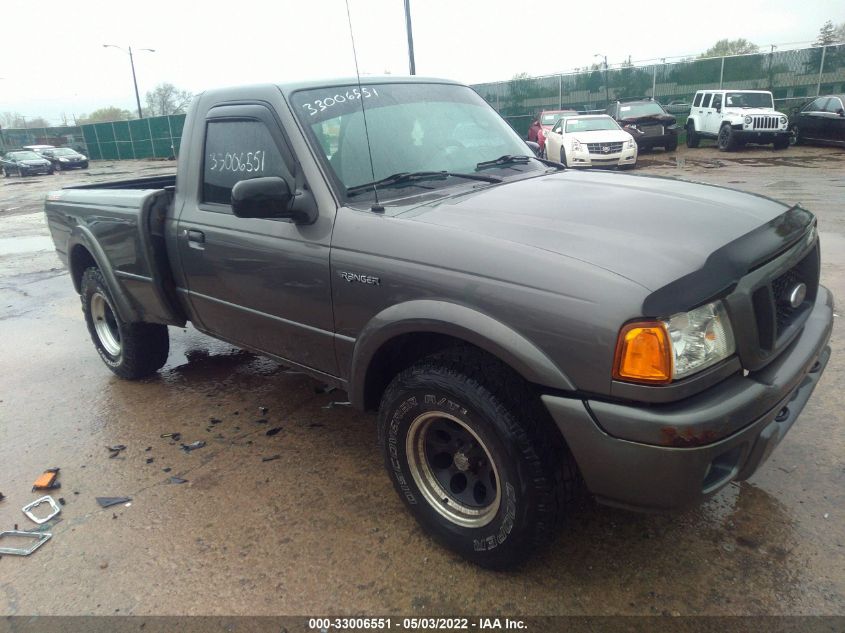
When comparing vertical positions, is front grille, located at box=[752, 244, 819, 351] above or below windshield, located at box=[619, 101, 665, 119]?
below

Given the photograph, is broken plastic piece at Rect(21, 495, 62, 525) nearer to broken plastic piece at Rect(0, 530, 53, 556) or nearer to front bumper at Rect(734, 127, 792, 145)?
broken plastic piece at Rect(0, 530, 53, 556)

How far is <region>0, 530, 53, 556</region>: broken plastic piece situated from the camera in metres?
2.74

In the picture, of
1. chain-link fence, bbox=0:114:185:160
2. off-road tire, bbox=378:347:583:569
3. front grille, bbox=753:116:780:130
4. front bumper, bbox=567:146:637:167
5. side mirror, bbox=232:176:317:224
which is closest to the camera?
off-road tire, bbox=378:347:583:569

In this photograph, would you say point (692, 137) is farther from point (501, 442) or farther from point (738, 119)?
point (501, 442)

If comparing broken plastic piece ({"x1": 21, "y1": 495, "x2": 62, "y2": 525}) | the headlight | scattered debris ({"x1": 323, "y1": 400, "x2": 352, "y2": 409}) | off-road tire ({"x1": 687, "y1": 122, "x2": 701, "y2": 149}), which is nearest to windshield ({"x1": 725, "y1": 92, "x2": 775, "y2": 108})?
off-road tire ({"x1": 687, "y1": 122, "x2": 701, "y2": 149})

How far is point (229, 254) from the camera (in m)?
3.17

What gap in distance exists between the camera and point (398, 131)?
307cm

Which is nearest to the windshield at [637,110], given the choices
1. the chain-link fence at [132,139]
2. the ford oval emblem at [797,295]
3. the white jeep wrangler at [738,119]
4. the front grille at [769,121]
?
the white jeep wrangler at [738,119]

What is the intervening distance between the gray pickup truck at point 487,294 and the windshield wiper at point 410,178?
0.01m

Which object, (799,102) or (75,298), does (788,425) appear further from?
(799,102)

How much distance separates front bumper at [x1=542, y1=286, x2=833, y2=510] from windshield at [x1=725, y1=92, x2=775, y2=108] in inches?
781

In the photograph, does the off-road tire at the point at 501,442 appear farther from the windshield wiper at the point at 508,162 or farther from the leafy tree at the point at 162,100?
the leafy tree at the point at 162,100

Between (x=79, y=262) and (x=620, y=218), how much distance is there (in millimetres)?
4037

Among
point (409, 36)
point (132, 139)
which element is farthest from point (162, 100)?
point (409, 36)
